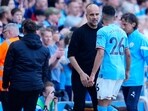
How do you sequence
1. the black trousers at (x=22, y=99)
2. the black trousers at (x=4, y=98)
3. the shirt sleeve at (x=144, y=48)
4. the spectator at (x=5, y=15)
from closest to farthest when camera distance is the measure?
the black trousers at (x=22, y=99)
the black trousers at (x=4, y=98)
the shirt sleeve at (x=144, y=48)
the spectator at (x=5, y=15)

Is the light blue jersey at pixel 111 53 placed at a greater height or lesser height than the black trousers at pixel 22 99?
greater

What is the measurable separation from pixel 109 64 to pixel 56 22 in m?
5.06

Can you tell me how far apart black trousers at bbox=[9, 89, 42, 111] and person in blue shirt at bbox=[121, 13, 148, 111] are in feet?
6.30

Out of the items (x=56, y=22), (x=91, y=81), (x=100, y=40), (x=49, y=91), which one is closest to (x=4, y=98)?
(x=49, y=91)

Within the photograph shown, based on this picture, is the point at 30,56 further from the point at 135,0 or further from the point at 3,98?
the point at 135,0

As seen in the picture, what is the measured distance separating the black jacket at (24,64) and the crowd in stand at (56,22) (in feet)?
1.22

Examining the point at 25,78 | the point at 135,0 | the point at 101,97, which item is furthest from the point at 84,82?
the point at 135,0

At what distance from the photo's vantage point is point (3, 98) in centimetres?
1070

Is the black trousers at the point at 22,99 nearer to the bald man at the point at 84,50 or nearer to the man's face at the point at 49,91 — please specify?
the bald man at the point at 84,50

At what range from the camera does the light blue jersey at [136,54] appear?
432 inches

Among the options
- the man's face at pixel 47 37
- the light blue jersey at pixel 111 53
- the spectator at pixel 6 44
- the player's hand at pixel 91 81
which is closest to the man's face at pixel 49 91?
the spectator at pixel 6 44

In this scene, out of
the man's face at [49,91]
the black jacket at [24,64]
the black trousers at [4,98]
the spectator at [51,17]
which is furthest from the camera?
the spectator at [51,17]

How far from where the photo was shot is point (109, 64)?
32.6 ft

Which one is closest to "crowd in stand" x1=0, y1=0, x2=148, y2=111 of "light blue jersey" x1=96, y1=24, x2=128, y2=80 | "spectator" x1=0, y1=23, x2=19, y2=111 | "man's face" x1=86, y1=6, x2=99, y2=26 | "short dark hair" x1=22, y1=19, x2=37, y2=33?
"spectator" x1=0, y1=23, x2=19, y2=111
